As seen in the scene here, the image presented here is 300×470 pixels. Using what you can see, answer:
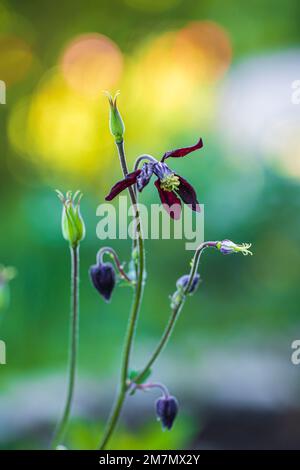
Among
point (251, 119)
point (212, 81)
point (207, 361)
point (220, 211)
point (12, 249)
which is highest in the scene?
point (212, 81)

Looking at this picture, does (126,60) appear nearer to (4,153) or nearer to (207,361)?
(4,153)

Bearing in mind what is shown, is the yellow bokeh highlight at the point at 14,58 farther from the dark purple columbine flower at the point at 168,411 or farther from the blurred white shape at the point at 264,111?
the dark purple columbine flower at the point at 168,411

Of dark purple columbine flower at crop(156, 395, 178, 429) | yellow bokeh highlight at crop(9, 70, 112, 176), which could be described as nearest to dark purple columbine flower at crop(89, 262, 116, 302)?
dark purple columbine flower at crop(156, 395, 178, 429)

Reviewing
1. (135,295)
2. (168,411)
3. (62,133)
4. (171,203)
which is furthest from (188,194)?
(62,133)

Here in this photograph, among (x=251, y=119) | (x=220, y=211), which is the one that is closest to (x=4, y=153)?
(x=220, y=211)

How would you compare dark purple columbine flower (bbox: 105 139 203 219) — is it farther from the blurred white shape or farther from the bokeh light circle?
the bokeh light circle

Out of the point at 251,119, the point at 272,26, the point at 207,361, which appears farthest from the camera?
the point at 272,26
